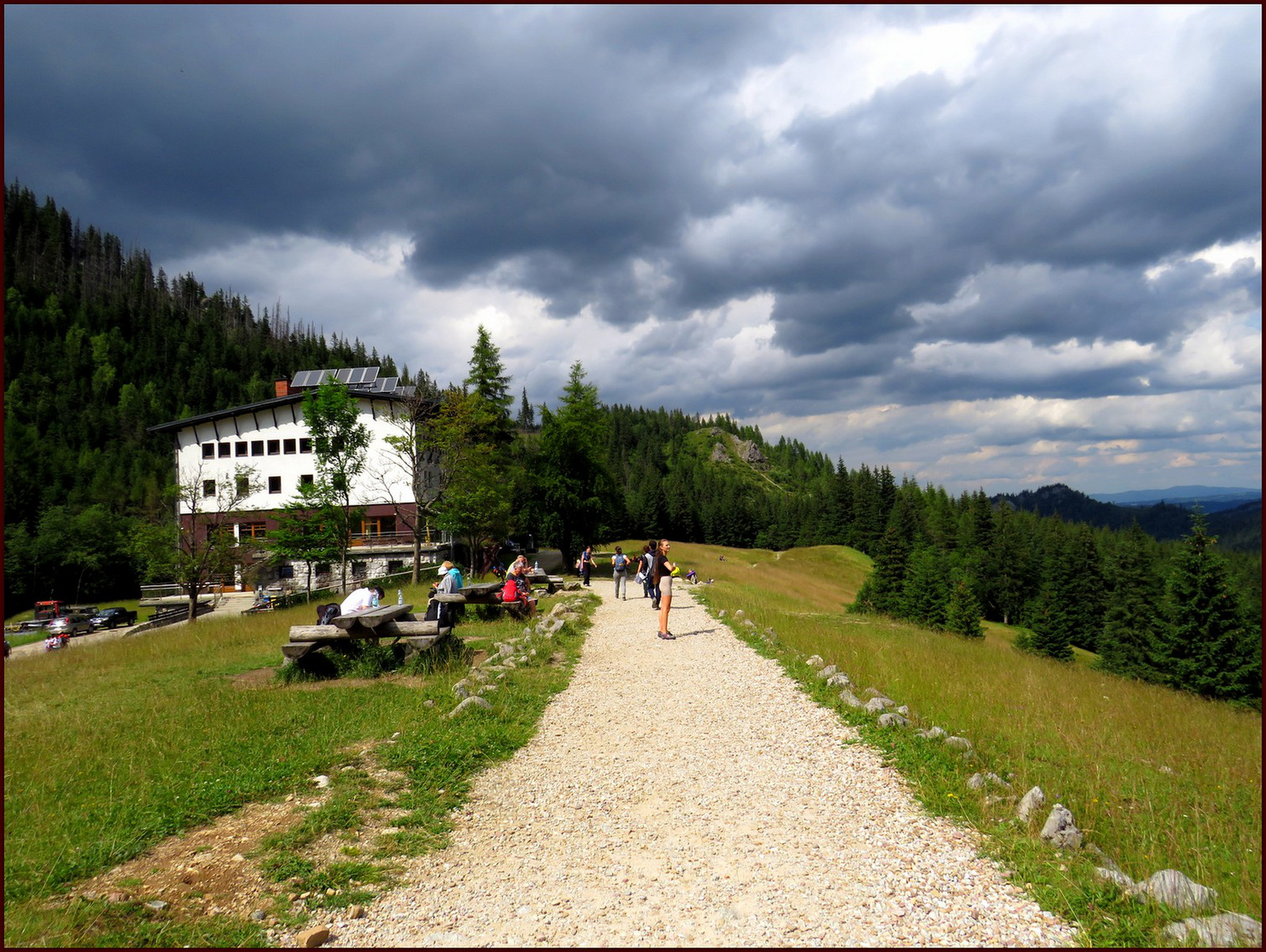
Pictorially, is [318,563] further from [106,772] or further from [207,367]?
[207,367]

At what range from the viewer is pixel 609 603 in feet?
80.6

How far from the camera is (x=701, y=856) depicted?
19.9 feet

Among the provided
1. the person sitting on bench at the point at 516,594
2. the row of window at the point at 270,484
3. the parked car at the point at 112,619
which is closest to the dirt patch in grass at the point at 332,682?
the person sitting on bench at the point at 516,594

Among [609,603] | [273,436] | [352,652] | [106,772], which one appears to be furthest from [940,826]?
[273,436]

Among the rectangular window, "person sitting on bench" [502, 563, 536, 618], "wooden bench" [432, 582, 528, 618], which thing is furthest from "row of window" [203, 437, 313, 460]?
"wooden bench" [432, 582, 528, 618]

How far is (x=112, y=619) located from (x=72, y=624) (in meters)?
4.33

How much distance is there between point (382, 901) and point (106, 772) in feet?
14.7

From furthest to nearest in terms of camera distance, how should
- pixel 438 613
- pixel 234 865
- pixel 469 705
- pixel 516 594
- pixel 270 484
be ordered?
pixel 270 484, pixel 516 594, pixel 438 613, pixel 469 705, pixel 234 865

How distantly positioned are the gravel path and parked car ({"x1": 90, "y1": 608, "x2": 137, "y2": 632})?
5488 centimetres

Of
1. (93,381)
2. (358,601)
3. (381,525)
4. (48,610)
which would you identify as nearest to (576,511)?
(381,525)

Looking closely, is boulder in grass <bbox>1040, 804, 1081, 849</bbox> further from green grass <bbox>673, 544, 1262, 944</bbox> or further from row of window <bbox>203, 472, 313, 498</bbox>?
row of window <bbox>203, 472, 313, 498</bbox>

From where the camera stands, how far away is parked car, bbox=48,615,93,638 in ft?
142

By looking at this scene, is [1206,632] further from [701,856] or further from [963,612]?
[701,856]

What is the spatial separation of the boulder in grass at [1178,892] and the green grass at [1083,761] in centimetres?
20
